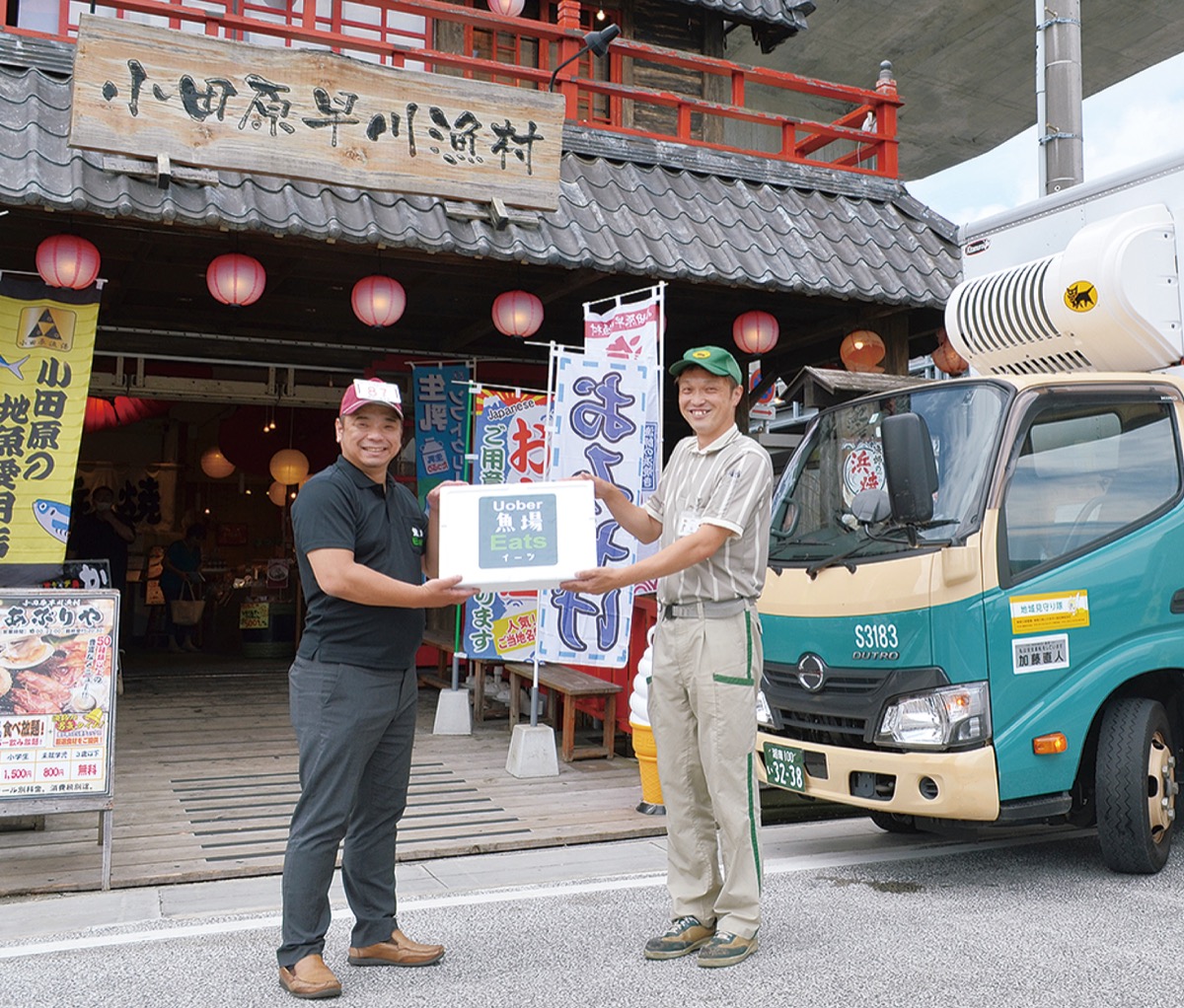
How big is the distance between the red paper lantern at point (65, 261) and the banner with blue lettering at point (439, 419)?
11.5 ft

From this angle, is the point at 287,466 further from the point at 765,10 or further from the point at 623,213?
the point at 765,10

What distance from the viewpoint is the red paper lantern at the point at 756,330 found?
966cm

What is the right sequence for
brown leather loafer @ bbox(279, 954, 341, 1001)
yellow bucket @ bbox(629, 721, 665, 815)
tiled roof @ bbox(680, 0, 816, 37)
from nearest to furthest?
brown leather loafer @ bbox(279, 954, 341, 1001) → yellow bucket @ bbox(629, 721, 665, 815) → tiled roof @ bbox(680, 0, 816, 37)

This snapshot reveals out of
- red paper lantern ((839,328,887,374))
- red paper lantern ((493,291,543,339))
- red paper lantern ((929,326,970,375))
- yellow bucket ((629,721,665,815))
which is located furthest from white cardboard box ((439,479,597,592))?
red paper lantern ((929,326,970,375))

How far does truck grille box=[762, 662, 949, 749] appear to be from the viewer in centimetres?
502

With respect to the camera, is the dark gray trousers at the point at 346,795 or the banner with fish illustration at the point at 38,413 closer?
the dark gray trousers at the point at 346,795

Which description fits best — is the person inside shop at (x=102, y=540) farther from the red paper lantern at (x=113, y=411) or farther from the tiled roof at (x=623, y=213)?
the tiled roof at (x=623, y=213)

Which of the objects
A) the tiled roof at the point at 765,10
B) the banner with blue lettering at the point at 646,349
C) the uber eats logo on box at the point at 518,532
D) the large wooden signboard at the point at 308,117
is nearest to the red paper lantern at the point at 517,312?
the large wooden signboard at the point at 308,117

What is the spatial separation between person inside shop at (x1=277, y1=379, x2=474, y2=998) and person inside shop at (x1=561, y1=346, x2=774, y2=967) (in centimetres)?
66

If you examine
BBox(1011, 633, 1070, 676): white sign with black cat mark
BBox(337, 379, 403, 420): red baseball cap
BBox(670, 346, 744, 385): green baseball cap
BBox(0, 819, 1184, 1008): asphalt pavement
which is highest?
BBox(670, 346, 744, 385): green baseball cap

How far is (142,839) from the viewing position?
602 centimetres

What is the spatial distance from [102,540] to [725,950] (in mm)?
10581

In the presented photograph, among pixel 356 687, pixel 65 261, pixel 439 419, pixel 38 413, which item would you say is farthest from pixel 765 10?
pixel 356 687

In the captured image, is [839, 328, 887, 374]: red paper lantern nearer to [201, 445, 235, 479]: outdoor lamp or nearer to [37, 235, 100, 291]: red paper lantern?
[37, 235, 100, 291]: red paper lantern
